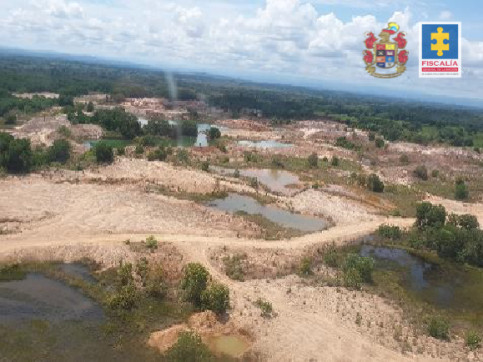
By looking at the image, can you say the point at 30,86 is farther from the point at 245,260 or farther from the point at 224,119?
the point at 245,260

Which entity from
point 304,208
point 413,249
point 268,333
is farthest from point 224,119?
point 268,333

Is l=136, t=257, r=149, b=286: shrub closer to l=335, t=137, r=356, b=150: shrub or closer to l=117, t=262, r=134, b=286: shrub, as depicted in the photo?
l=117, t=262, r=134, b=286: shrub

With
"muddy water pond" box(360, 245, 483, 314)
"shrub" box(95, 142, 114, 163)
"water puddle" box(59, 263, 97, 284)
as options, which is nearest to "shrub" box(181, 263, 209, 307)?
"water puddle" box(59, 263, 97, 284)

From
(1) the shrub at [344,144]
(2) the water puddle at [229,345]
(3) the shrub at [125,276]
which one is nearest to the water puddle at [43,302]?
(3) the shrub at [125,276]

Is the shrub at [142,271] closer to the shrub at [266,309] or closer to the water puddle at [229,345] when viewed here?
the water puddle at [229,345]

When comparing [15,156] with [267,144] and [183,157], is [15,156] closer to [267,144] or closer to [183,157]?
[183,157]
